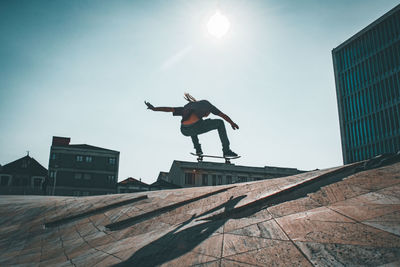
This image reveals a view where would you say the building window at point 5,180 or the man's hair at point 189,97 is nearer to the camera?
the man's hair at point 189,97

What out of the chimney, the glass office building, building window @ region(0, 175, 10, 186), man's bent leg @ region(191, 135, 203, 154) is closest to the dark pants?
man's bent leg @ region(191, 135, 203, 154)

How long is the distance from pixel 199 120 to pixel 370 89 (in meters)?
67.8

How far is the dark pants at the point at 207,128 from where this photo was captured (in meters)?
12.2

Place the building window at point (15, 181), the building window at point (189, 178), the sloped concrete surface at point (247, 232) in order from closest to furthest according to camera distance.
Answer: the sloped concrete surface at point (247, 232) < the building window at point (15, 181) < the building window at point (189, 178)

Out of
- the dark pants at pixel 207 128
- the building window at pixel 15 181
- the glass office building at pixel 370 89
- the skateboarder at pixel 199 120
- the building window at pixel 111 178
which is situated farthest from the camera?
the glass office building at pixel 370 89

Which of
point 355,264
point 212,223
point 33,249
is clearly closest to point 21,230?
point 33,249

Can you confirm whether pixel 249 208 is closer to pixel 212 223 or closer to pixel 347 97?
pixel 212 223

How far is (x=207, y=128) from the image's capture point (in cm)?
1242

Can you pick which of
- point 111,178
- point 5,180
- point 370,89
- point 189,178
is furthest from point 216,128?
point 370,89

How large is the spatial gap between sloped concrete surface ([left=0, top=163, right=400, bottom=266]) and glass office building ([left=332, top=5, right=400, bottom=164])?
6459 cm

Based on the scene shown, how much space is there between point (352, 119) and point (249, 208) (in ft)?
243

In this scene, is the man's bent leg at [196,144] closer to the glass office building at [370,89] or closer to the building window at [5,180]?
the building window at [5,180]

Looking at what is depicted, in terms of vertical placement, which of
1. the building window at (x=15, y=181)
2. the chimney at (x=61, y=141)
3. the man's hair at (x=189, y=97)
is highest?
the chimney at (x=61, y=141)

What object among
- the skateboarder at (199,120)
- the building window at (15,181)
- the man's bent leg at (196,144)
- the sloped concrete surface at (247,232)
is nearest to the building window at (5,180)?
the building window at (15,181)
